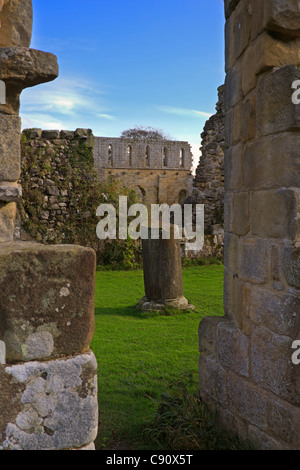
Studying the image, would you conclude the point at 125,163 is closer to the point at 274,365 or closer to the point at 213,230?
the point at 213,230

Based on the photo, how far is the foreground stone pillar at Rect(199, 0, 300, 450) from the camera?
8.36 ft

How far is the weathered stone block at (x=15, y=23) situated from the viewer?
2.29 m

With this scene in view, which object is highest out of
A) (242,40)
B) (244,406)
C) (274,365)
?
(242,40)

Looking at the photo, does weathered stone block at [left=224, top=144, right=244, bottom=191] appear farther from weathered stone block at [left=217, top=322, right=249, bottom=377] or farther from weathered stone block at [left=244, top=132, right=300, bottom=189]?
weathered stone block at [left=217, top=322, right=249, bottom=377]

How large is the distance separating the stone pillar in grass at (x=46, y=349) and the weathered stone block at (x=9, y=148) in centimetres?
54

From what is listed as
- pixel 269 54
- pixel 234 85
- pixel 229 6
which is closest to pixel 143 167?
pixel 229 6

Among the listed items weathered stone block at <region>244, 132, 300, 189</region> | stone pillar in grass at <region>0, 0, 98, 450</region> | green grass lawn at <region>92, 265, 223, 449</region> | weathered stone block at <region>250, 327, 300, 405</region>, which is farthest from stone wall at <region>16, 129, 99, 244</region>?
stone pillar in grass at <region>0, 0, 98, 450</region>

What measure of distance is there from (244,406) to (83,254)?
73.3 inches

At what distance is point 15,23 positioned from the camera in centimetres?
232

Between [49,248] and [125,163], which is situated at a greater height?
[125,163]

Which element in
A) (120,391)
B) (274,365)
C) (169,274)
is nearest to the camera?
(274,365)

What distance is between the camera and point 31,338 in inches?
66.6

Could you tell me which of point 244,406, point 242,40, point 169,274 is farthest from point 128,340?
point 242,40

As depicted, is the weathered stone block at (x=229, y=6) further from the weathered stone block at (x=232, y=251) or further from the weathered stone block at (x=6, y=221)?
the weathered stone block at (x=6, y=221)
